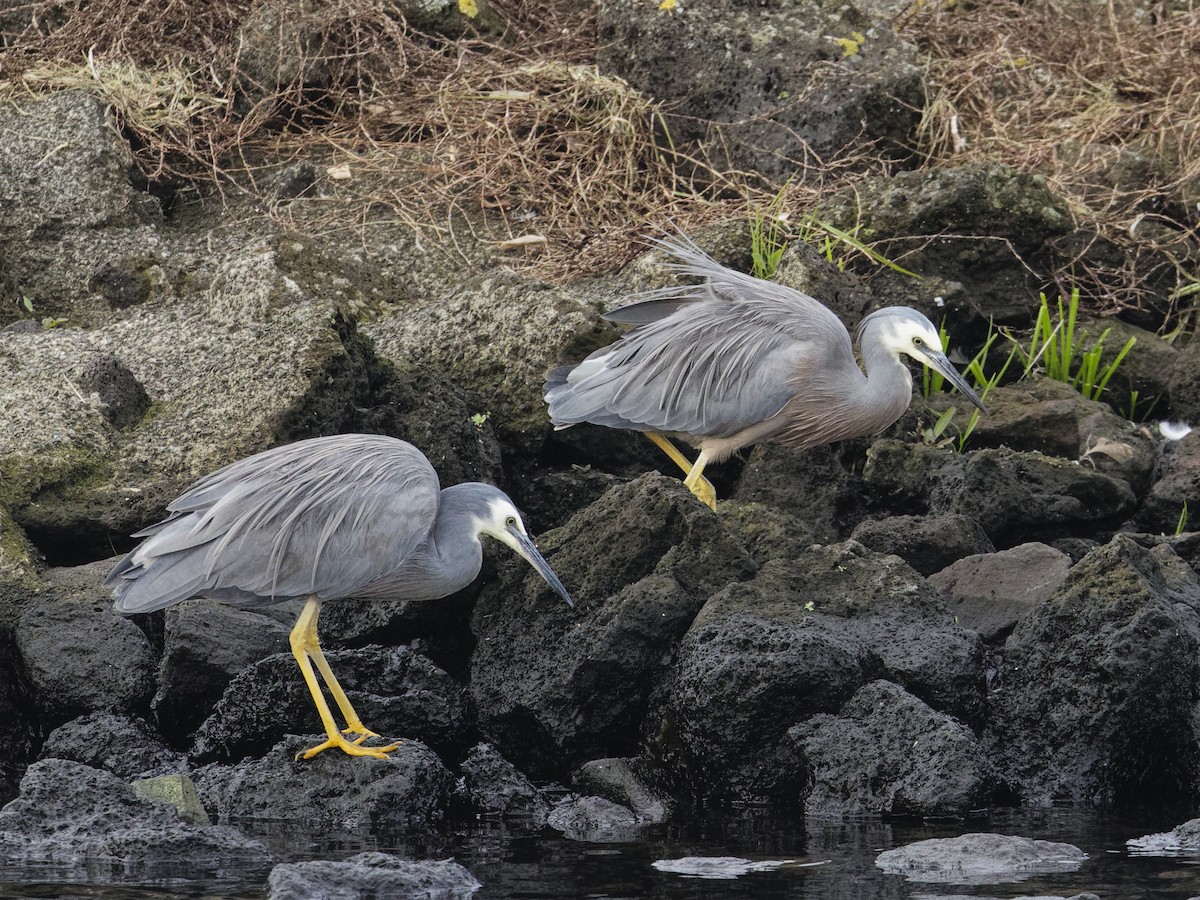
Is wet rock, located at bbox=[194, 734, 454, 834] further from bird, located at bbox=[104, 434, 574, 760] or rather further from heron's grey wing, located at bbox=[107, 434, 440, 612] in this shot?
heron's grey wing, located at bbox=[107, 434, 440, 612]

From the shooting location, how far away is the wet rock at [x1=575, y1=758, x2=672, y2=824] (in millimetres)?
5414

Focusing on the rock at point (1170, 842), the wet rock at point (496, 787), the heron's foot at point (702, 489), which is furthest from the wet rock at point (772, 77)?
the rock at point (1170, 842)

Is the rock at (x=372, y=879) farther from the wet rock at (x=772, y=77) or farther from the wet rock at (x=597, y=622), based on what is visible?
the wet rock at (x=772, y=77)

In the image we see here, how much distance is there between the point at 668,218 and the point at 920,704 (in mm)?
4745

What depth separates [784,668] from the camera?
214 inches

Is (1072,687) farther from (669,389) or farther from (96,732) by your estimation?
(96,732)

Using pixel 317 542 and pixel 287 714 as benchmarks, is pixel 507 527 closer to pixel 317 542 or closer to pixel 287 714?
pixel 317 542

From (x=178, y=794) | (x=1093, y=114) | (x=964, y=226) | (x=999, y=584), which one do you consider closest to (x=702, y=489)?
(x=999, y=584)

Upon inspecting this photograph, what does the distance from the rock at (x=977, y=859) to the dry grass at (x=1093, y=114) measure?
5.23 metres

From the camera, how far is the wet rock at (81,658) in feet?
19.9

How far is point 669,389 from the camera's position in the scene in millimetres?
7477

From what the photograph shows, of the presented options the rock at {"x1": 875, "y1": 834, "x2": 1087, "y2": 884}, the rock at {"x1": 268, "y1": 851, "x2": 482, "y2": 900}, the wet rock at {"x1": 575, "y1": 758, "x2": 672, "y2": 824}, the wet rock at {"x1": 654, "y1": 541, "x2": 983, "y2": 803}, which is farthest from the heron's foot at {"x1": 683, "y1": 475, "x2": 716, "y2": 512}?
the rock at {"x1": 268, "y1": 851, "x2": 482, "y2": 900}

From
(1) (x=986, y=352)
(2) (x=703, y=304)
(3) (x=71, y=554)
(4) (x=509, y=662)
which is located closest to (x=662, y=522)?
(4) (x=509, y=662)

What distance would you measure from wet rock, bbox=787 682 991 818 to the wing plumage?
2282 mm
